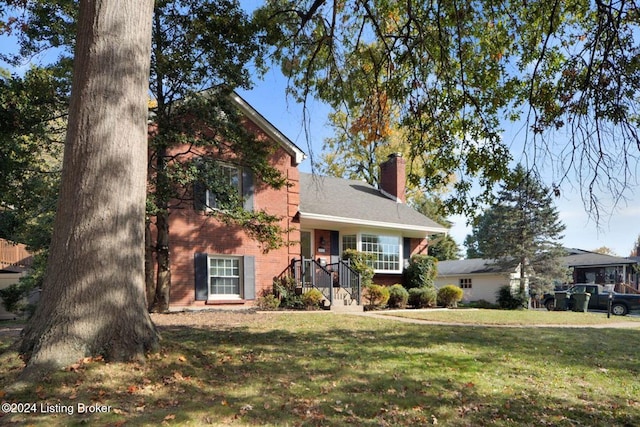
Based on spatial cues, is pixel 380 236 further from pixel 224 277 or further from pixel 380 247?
pixel 224 277

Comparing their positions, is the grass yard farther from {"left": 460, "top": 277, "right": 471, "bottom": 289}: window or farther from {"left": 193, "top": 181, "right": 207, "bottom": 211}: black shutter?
{"left": 460, "top": 277, "right": 471, "bottom": 289}: window

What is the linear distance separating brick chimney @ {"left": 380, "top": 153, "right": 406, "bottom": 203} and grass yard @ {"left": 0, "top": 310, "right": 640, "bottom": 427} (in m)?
15.3

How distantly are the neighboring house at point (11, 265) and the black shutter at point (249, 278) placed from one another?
753cm

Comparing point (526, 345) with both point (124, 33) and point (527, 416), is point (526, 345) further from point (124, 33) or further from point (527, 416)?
point (124, 33)

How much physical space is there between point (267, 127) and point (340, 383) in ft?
41.2

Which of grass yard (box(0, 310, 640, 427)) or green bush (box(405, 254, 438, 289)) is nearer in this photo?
grass yard (box(0, 310, 640, 427))

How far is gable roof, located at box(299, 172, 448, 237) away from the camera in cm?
1816

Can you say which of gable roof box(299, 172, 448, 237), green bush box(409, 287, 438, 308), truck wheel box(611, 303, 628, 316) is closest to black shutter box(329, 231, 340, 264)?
gable roof box(299, 172, 448, 237)

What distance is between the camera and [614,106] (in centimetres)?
614

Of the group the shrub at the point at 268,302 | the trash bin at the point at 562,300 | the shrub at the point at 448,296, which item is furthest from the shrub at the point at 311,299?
the trash bin at the point at 562,300

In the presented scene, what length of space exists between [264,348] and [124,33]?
462cm

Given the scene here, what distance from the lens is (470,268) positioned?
31656 millimetres

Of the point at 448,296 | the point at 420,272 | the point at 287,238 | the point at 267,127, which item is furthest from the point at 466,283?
the point at 267,127

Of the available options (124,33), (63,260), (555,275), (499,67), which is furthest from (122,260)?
(555,275)
